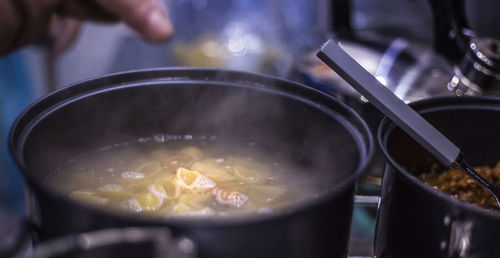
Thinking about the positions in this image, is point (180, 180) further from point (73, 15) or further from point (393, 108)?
point (73, 15)

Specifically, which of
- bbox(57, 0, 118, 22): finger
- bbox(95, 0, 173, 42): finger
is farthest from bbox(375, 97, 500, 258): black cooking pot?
bbox(57, 0, 118, 22): finger

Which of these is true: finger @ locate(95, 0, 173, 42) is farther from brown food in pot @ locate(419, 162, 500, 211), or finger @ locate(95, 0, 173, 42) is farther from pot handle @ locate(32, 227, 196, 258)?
pot handle @ locate(32, 227, 196, 258)

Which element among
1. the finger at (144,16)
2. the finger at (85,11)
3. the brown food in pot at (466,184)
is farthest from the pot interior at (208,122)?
the finger at (85,11)

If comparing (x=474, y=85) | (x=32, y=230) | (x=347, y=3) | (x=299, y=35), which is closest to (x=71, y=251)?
(x=32, y=230)

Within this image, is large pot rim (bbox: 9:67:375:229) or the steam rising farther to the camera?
the steam rising

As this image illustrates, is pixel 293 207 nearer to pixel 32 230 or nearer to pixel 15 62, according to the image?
pixel 32 230

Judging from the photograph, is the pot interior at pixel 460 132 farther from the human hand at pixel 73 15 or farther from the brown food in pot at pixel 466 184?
the human hand at pixel 73 15

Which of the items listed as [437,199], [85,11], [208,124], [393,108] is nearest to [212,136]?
[208,124]
